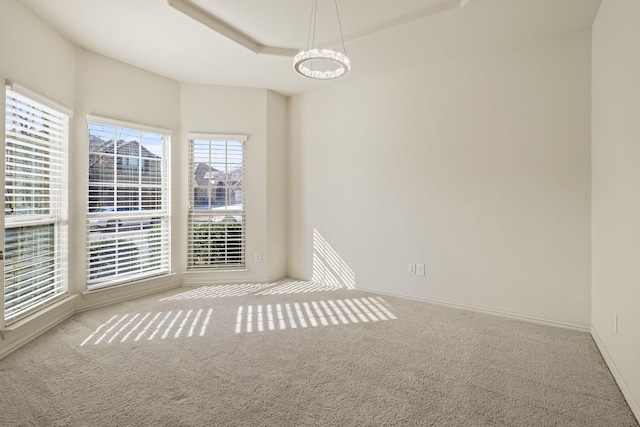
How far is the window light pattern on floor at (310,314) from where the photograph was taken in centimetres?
327

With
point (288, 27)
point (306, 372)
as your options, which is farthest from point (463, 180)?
point (306, 372)

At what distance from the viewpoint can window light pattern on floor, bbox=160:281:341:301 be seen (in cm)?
421

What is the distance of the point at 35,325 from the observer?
2.91 metres

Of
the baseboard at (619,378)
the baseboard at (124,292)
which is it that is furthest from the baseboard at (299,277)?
the baseboard at (619,378)

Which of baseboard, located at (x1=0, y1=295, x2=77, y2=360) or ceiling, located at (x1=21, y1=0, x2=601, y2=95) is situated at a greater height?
ceiling, located at (x1=21, y1=0, x2=601, y2=95)

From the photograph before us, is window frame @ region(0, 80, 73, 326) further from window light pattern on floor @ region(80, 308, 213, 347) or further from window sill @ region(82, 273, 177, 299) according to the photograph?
window light pattern on floor @ region(80, 308, 213, 347)

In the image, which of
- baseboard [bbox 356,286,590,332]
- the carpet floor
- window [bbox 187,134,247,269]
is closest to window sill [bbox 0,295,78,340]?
the carpet floor

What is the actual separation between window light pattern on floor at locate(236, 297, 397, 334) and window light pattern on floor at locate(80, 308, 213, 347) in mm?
407

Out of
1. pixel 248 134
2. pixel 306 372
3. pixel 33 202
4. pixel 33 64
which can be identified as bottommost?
pixel 306 372

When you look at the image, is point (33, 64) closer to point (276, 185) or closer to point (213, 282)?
point (276, 185)

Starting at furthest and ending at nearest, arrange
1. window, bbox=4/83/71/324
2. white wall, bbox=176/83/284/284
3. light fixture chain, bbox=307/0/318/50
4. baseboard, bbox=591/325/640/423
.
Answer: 1. white wall, bbox=176/83/284/284
2. light fixture chain, bbox=307/0/318/50
3. window, bbox=4/83/71/324
4. baseboard, bbox=591/325/640/423

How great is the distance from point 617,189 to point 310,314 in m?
2.83

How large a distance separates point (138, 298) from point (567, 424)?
4.30 metres

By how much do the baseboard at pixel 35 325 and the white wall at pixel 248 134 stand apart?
1451 mm
